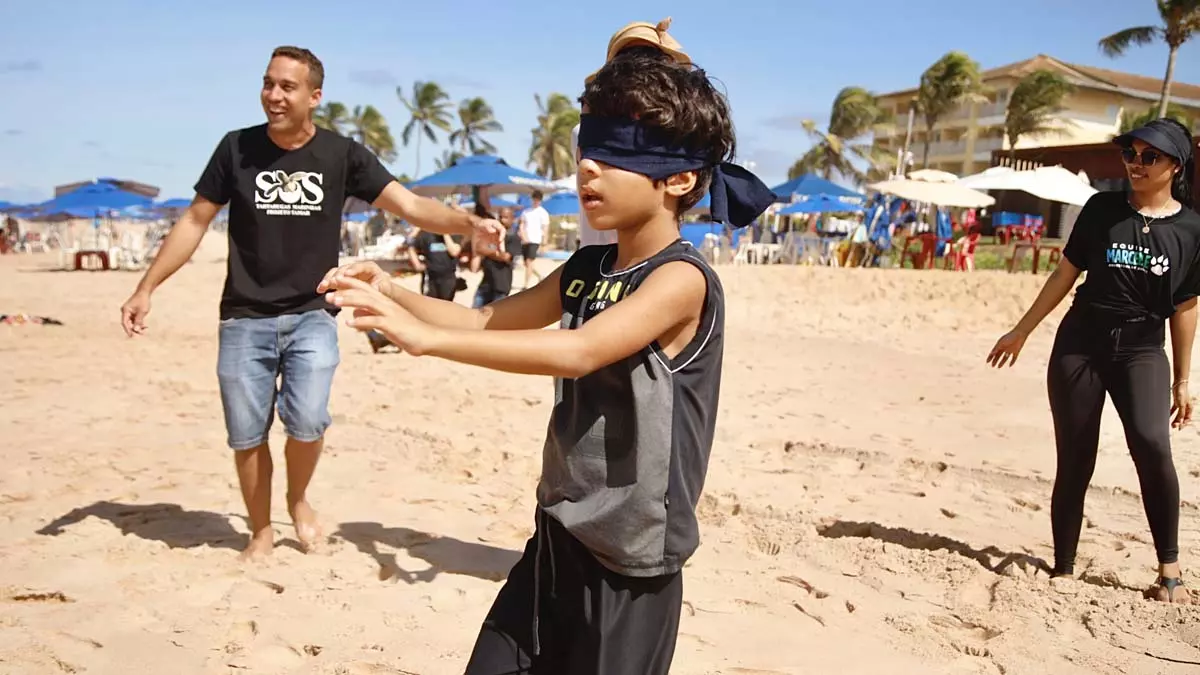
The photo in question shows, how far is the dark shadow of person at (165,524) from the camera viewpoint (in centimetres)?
438

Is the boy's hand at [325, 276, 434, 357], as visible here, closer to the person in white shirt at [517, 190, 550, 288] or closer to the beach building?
the person in white shirt at [517, 190, 550, 288]

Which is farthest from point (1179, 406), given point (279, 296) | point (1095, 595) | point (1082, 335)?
point (279, 296)

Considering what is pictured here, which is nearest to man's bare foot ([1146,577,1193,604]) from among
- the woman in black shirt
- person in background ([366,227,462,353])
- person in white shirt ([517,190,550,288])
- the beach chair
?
the woman in black shirt

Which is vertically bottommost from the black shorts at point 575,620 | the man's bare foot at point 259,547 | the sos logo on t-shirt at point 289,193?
the man's bare foot at point 259,547

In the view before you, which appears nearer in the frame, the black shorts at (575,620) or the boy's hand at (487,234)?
the black shorts at (575,620)

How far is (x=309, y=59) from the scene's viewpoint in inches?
154

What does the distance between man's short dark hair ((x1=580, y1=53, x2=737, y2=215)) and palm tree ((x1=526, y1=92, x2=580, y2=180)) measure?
6950 centimetres

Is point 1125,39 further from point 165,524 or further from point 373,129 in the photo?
point 373,129

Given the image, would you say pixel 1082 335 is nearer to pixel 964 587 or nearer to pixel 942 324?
pixel 964 587

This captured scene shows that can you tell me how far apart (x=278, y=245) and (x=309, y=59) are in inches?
33.1

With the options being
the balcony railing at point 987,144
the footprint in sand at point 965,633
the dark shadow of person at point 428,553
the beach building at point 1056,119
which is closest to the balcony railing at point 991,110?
the beach building at point 1056,119

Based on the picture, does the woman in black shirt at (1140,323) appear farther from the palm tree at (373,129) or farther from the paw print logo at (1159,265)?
the palm tree at (373,129)

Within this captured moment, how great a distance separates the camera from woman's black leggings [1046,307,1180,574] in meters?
3.67

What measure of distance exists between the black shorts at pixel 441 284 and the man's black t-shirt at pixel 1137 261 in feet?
24.6
